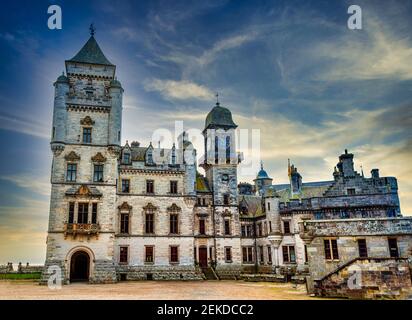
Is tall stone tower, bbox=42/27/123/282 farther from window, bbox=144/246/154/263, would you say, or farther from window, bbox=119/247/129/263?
window, bbox=144/246/154/263

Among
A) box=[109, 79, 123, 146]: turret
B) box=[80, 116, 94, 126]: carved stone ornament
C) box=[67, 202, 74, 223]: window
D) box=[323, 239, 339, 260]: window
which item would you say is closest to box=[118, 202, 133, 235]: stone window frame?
box=[67, 202, 74, 223]: window

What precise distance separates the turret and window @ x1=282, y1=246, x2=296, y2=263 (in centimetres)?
2324

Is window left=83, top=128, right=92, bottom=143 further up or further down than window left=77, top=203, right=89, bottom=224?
further up

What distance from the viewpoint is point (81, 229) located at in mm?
33875

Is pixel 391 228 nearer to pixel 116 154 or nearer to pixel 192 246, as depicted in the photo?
pixel 192 246

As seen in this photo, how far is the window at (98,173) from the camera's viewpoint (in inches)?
1428

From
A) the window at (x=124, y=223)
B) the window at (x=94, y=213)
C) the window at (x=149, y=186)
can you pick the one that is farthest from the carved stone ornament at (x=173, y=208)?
the window at (x=94, y=213)

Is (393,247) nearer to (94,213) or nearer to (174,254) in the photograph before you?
(174,254)

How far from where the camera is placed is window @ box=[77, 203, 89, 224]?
34750mm

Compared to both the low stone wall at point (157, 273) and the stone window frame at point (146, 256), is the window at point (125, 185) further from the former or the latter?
the low stone wall at point (157, 273)

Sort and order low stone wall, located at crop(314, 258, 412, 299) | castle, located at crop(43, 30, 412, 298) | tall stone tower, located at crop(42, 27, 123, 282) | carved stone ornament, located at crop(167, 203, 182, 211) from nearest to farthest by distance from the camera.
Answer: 1. low stone wall, located at crop(314, 258, 412, 299)
2. tall stone tower, located at crop(42, 27, 123, 282)
3. castle, located at crop(43, 30, 412, 298)
4. carved stone ornament, located at crop(167, 203, 182, 211)

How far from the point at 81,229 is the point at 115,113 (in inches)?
497
